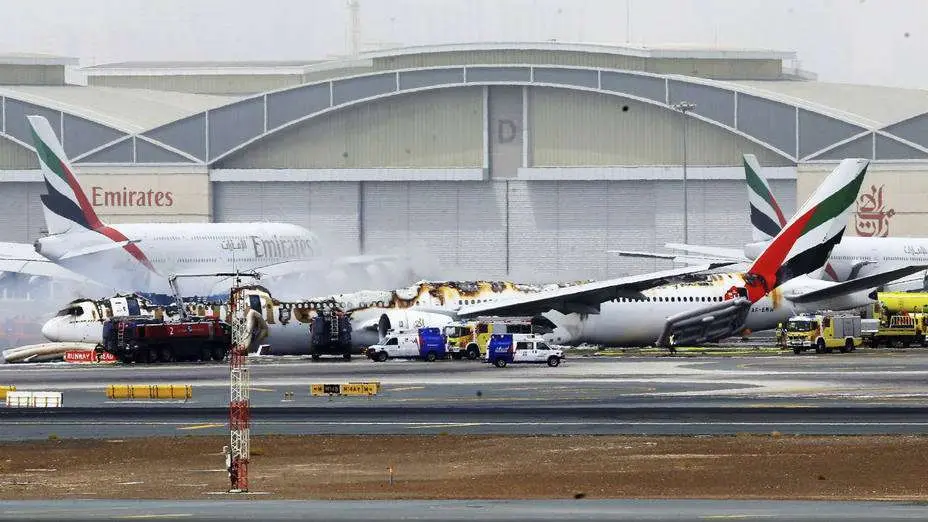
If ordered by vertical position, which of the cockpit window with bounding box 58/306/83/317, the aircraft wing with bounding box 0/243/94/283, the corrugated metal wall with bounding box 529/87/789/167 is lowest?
the cockpit window with bounding box 58/306/83/317

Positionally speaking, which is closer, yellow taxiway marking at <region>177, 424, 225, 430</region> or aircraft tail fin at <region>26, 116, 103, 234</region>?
yellow taxiway marking at <region>177, 424, 225, 430</region>

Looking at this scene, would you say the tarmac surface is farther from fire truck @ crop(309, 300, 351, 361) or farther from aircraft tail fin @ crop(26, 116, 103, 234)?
aircraft tail fin @ crop(26, 116, 103, 234)

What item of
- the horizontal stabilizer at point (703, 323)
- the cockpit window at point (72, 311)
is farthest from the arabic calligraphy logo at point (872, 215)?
the cockpit window at point (72, 311)

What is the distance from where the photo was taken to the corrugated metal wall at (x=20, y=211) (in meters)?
127

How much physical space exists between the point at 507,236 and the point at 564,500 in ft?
305

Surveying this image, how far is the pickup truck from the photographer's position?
79.6 metres

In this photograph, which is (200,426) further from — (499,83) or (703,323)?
(499,83)

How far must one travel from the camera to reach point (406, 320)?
8244cm

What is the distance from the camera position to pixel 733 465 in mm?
39125

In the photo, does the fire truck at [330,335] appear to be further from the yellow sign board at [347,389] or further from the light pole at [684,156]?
the light pole at [684,156]

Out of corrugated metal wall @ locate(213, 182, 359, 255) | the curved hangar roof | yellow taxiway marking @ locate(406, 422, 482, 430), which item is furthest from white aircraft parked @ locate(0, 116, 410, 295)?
yellow taxiway marking @ locate(406, 422, 482, 430)

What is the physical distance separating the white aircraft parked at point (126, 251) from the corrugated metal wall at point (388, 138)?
22087 mm

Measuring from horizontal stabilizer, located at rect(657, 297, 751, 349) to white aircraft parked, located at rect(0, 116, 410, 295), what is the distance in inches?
959

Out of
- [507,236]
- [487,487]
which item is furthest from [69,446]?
[507,236]
